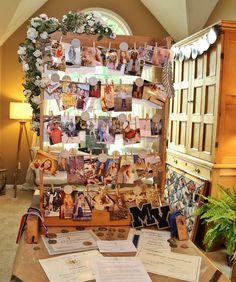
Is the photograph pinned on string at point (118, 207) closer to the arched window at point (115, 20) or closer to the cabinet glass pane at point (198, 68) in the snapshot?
the cabinet glass pane at point (198, 68)

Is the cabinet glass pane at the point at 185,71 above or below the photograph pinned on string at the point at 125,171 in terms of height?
above

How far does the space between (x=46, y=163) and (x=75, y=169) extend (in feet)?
0.46

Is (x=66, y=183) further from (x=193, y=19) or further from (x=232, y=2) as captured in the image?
(x=193, y=19)

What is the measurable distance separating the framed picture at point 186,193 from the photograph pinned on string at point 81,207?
1706 millimetres

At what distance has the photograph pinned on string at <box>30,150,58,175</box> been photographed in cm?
162

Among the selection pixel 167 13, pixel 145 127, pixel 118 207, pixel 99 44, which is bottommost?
pixel 118 207

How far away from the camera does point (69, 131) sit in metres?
1.62

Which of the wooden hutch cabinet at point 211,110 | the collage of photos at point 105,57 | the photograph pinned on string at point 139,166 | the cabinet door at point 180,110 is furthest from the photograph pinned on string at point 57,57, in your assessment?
the cabinet door at point 180,110

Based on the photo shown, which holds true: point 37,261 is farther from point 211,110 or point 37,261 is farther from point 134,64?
point 211,110

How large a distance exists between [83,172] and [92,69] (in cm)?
50

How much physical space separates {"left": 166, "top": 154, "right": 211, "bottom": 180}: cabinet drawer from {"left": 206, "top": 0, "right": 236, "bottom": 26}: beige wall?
159cm

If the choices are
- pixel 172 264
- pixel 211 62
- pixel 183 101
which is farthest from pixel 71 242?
pixel 183 101

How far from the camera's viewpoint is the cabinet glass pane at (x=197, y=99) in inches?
136

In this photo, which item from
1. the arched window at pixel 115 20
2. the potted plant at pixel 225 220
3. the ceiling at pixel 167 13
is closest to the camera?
the potted plant at pixel 225 220
